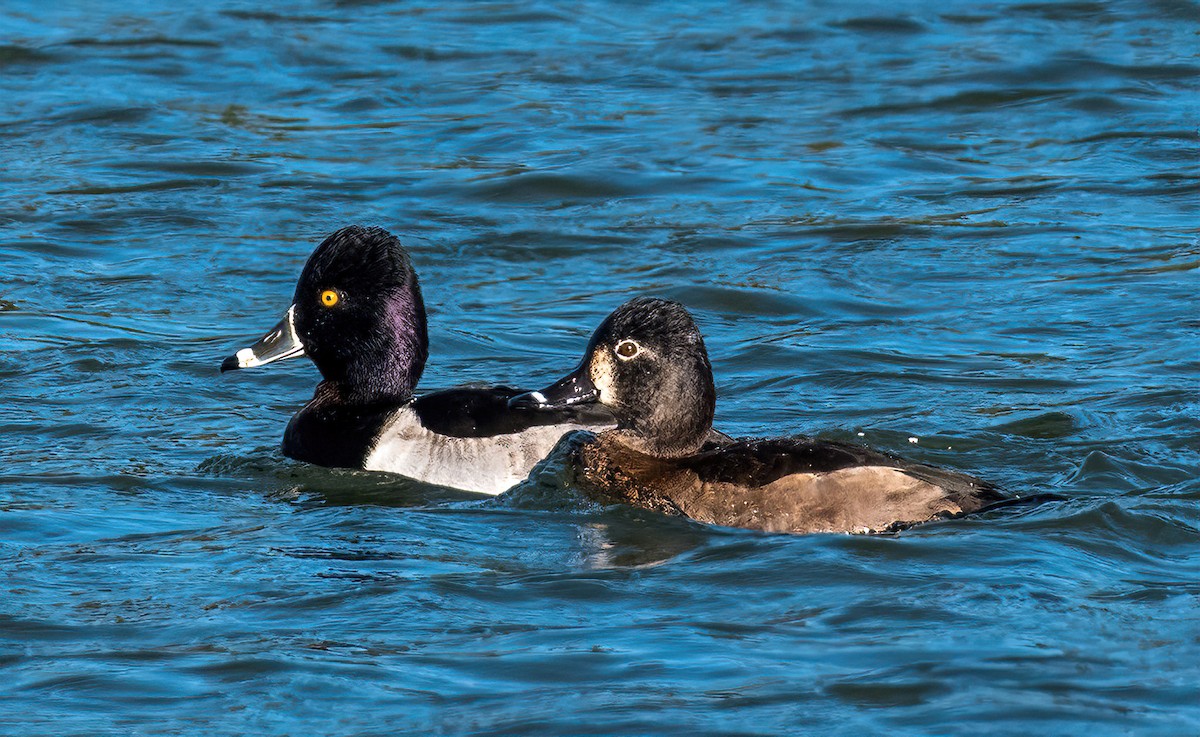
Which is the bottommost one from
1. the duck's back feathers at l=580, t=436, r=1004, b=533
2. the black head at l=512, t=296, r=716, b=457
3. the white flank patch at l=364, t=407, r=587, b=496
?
the white flank patch at l=364, t=407, r=587, b=496

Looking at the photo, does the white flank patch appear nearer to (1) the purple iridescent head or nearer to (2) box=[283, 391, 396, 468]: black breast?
(2) box=[283, 391, 396, 468]: black breast

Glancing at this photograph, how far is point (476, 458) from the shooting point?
9461 mm

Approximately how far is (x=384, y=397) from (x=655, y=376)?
182 centimetres

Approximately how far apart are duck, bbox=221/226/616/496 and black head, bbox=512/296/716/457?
43cm

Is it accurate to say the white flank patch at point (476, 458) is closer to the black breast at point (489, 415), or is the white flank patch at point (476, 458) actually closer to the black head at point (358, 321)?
the black breast at point (489, 415)

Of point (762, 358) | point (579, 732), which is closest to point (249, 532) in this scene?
point (579, 732)

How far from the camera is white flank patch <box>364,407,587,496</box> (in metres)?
9.42

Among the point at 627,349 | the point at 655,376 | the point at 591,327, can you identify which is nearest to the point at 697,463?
the point at 655,376

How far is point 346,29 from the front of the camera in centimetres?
1998

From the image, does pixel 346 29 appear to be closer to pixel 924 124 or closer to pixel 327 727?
pixel 924 124

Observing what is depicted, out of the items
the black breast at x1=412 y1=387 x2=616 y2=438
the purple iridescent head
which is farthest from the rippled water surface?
the purple iridescent head

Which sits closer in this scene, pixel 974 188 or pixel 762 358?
pixel 762 358

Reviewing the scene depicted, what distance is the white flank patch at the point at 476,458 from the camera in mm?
9422

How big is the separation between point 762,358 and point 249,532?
413cm
